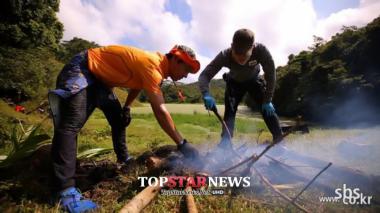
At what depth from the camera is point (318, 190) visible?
3.59 m

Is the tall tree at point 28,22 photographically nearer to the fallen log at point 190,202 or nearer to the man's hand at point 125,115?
the man's hand at point 125,115

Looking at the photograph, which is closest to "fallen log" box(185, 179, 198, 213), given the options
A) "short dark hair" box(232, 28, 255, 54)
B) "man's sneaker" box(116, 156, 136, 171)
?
"man's sneaker" box(116, 156, 136, 171)

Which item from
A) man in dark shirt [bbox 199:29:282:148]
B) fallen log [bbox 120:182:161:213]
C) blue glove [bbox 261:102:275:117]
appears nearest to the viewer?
fallen log [bbox 120:182:161:213]

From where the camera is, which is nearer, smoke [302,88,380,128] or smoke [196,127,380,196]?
smoke [196,127,380,196]

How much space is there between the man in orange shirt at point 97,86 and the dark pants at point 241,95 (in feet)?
4.41

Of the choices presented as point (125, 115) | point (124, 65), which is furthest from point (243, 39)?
point (125, 115)

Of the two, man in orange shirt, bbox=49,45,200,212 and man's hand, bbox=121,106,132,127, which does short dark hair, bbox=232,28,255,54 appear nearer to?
man in orange shirt, bbox=49,45,200,212

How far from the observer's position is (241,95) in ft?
15.9

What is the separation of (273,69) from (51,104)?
2826 millimetres

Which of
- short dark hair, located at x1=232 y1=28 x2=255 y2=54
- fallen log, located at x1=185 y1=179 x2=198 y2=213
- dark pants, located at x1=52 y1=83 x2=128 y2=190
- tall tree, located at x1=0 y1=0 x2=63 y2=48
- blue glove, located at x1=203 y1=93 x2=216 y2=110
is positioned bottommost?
fallen log, located at x1=185 y1=179 x2=198 y2=213

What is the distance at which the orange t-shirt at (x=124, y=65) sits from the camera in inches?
127

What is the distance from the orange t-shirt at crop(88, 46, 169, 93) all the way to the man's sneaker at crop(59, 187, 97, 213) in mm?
1154

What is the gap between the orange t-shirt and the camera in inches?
127

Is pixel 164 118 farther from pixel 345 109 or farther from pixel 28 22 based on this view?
pixel 345 109
